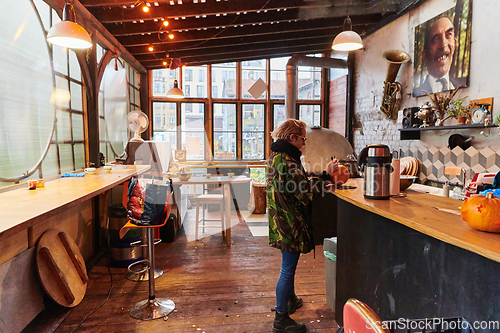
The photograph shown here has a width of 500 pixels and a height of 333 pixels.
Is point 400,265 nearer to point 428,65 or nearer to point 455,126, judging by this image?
point 455,126

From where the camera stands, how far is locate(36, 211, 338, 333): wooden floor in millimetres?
2557

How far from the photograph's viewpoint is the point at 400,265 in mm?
1695

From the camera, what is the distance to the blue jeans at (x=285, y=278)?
2.33 metres

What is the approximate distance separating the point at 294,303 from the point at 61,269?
7.07 ft

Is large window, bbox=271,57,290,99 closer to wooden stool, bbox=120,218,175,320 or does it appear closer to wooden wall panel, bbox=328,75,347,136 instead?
wooden wall panel, bbox=328,75,347,136

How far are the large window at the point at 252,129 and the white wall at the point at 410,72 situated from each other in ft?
8.21

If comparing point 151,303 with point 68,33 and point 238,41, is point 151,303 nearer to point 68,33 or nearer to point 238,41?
point 68,33

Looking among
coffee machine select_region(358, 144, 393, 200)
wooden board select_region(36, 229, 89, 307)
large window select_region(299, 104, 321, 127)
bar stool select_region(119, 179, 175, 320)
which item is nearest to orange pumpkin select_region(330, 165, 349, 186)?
coffee machine select_region(358, 144, 393, 200)

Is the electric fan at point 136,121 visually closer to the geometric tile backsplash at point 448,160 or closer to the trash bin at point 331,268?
the trash bin at point 331,268

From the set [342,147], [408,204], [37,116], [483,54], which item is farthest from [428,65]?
[37,116]

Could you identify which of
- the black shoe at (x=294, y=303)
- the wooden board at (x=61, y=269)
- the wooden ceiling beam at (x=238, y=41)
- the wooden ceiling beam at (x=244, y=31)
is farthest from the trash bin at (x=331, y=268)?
the wooden ceiling beam at (x=238, y=41)

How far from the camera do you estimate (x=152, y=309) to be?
2.74 metres

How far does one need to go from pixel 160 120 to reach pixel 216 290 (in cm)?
584

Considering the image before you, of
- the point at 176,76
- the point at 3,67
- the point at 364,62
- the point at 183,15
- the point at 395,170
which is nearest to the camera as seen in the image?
the point at 395,170
